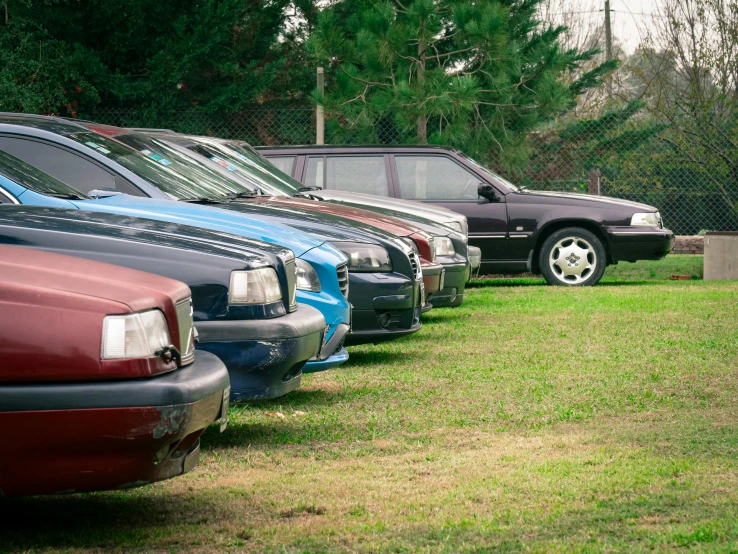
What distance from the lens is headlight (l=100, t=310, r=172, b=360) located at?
358 cm

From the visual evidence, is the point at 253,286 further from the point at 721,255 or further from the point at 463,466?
the point at 721,255

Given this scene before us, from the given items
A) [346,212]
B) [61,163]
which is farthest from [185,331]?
[346,212]

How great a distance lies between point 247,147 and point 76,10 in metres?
9.35

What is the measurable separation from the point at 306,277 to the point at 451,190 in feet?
27.1

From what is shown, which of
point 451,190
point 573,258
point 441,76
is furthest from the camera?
point 441,76

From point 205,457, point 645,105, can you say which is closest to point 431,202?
point 645,105

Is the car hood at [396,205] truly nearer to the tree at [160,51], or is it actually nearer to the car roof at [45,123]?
the car roof at [45,123]

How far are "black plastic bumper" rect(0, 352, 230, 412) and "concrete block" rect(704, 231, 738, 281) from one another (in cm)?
1322

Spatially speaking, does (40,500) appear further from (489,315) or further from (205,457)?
(489,315)

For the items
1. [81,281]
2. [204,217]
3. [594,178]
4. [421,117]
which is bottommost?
[81,281]

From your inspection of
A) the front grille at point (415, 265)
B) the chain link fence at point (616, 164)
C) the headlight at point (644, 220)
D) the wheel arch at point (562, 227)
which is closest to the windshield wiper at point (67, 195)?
the front grille at point (415, 265)

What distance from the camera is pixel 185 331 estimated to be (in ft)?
13.2

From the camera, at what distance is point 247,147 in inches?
430

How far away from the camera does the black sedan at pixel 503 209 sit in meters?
14.7
